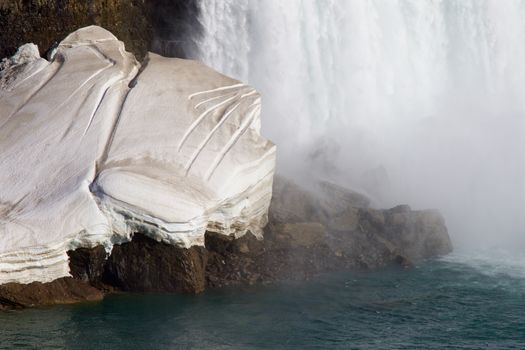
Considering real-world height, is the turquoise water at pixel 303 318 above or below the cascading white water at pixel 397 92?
below

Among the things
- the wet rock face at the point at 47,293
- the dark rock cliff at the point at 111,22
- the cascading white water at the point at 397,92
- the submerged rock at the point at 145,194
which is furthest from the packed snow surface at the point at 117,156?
the cascading white water at the point at 397,92

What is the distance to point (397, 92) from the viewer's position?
1359 inches

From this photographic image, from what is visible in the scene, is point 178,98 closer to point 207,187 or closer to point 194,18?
point 207,187

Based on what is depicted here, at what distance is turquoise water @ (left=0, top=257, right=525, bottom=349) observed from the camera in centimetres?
1981

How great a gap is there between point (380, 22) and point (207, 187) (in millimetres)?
13128

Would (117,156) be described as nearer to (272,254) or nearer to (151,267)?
(151,267)

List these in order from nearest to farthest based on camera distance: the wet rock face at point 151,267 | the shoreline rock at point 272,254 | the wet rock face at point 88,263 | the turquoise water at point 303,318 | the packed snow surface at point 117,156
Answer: the turquoise water at point 303,318 → the packed snow surface at point 117,156 → the wet rock face at point 88,263 → the shoreline rock at point 272,254 → the wet rock face at point 151,267

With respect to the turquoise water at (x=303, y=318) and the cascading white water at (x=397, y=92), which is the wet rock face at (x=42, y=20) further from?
the turquoise water at (x=303, y=318)

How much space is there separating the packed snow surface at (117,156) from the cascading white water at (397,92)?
15.7 feet

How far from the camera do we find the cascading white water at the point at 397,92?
30.7 metres

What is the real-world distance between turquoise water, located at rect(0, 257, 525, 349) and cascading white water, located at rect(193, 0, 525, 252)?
6370 mm

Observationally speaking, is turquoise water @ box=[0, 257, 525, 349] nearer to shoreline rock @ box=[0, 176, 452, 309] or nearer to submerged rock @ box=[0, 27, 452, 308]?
shoreline rock @ box=[0, 176, 452, 309]

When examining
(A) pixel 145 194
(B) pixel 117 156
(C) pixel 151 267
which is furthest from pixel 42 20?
(C) pixel 151 267

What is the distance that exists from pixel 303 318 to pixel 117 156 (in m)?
5.78
